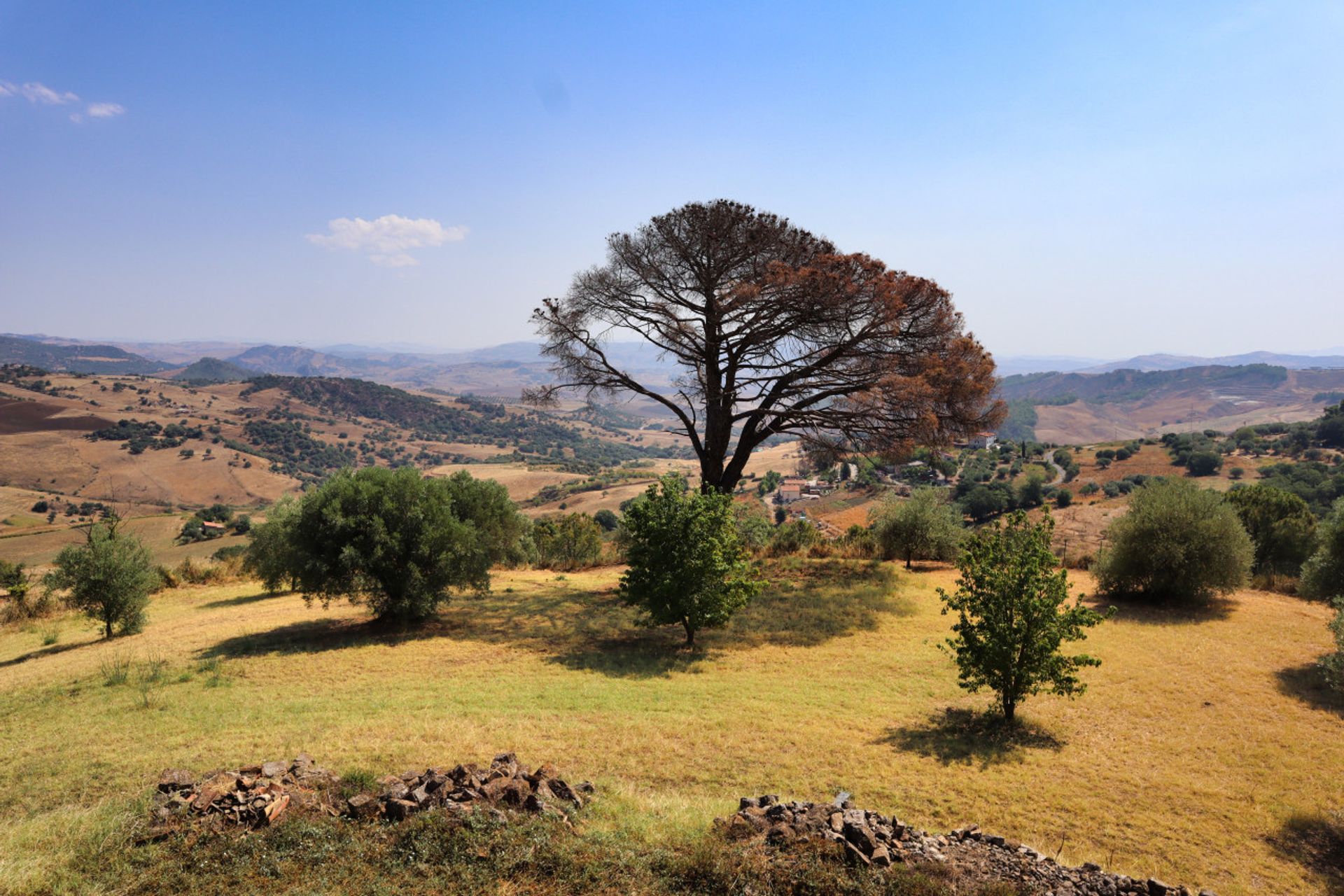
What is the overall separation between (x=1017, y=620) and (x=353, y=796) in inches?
330

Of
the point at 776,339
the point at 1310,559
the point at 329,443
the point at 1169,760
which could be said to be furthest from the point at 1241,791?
the point at 329,443

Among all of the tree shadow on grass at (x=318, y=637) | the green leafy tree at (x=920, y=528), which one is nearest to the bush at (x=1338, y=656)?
the green leafy tree at (x=920, y=528)

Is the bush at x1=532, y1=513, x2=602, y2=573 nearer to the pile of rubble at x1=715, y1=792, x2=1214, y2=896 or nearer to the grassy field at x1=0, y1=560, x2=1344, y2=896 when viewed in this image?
the grassy field at x1=0, y1=560, x2=1344, y2=896

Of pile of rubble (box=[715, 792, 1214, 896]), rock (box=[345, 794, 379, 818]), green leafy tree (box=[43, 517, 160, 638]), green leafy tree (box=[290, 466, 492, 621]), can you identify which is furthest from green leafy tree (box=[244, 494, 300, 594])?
pile of rubble (box=[715, 792, 1214, 896])

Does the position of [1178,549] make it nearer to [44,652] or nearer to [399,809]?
[399,809]

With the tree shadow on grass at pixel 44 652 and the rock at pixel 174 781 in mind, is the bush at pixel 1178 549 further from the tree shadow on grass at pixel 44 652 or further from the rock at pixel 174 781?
the tree shadow on grass at pixel 44 652

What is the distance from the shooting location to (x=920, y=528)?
19750mm

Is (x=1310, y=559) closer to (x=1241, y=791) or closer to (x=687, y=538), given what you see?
(x=1241, y=791)

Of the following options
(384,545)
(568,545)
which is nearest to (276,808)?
(384,545)

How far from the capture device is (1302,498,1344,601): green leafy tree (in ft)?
43.7

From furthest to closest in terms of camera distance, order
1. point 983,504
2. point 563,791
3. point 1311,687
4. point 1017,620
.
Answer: point 983,504 → point 1311,687 → point 1017,620 → point 563,791

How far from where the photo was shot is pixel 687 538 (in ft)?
40.0

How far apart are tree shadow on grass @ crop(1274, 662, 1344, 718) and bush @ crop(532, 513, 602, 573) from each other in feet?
61.0

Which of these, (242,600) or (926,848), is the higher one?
(926,848)
